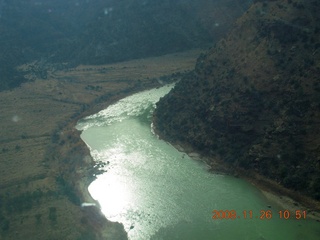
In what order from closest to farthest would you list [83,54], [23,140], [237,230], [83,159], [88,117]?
[237,230] → [83,159] → [23,140] → [88,117] → [83,54]

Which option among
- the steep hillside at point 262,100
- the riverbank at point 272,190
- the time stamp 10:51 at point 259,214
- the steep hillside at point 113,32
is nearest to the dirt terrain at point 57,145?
the steep hillside at point 113,32

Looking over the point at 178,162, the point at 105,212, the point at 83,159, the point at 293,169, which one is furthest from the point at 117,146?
the point at 293,169

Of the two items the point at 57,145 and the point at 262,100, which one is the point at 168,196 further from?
the point at 57,145

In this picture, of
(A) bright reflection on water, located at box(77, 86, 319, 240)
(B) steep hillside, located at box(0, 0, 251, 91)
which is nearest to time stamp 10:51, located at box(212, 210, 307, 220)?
(A) bright reflection on water, located at box(77, 86, 319, 240)

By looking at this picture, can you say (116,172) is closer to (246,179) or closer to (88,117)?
(246,179)

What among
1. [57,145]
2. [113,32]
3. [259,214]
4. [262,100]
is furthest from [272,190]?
[113,32]
